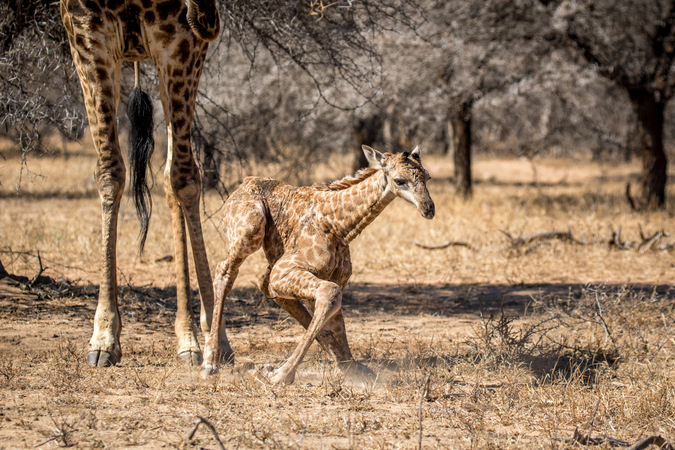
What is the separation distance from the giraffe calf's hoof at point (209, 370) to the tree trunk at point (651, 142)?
10.3m

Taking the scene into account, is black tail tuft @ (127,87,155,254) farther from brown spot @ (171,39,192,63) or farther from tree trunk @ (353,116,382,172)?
tree trunk @ (353,116,382,172)

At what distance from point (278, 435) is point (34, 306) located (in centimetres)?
348

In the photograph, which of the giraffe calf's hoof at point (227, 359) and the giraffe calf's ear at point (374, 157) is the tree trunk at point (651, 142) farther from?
the giraffe calf's hoof at point (227, 359)

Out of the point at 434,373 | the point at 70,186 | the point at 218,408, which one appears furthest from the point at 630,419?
the point at 70,186

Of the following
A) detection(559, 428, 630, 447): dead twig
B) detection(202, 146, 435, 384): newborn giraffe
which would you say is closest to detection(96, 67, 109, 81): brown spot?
detection(202, 146, 435, 384): newborn giraffe

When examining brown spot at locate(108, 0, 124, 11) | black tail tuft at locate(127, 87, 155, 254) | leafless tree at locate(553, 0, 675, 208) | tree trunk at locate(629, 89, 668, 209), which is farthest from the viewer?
tree trunk at locate(629, 89, 668, 209)

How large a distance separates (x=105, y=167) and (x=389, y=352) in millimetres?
2421

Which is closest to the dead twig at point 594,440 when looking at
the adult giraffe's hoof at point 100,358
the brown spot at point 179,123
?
the adult giraffe's hoof at point 100,358

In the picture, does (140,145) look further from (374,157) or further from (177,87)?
(374,157)

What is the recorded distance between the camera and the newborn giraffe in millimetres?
3785

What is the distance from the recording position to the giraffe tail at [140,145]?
4.83 metres

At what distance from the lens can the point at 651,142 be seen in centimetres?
1206

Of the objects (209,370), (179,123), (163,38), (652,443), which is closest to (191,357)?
(209,370)

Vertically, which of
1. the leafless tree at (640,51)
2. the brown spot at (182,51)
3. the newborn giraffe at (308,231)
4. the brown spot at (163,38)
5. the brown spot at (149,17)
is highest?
the leafless tree at (640,51)
